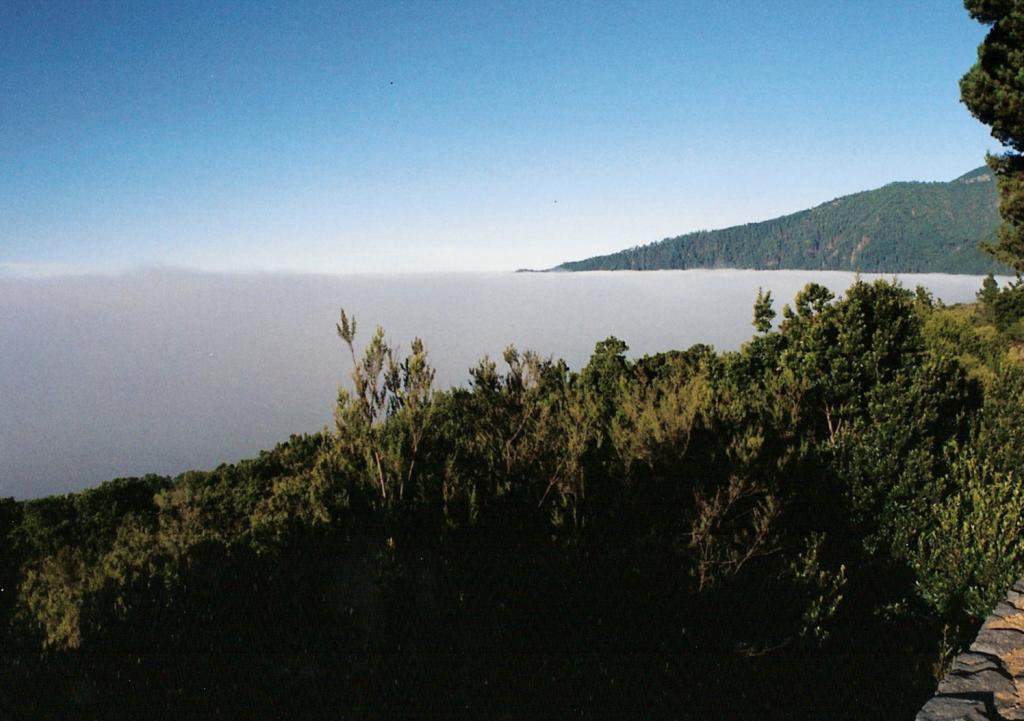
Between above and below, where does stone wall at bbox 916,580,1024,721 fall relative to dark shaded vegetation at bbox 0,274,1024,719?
above

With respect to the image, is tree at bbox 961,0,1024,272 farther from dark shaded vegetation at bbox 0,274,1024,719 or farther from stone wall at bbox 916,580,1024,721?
stone wall at bbox 916,580,1024,721

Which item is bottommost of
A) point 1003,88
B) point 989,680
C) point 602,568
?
point 602,568

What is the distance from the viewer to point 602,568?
10828 millimetres

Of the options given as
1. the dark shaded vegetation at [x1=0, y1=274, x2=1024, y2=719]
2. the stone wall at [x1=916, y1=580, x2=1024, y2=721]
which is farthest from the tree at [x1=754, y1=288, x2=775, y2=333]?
the stone wall at [x1=916, y1=580, x2=1024, y2=721]

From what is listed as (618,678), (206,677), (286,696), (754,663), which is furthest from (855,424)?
(206,677)

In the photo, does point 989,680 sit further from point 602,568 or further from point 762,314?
point 762,314

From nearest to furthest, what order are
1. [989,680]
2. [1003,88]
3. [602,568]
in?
[989,680]
[602,568]
[1003,88]

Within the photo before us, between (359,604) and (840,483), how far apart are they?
431 inches

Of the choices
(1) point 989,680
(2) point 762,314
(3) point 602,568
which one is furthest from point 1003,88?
(1) point 989,680

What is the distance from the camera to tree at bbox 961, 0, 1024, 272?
58.3 ft

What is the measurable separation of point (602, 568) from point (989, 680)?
639 cm

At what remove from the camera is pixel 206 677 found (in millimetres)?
8945

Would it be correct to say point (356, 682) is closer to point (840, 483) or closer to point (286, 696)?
point (286, 696)

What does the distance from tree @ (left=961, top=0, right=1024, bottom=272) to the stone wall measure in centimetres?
1844
